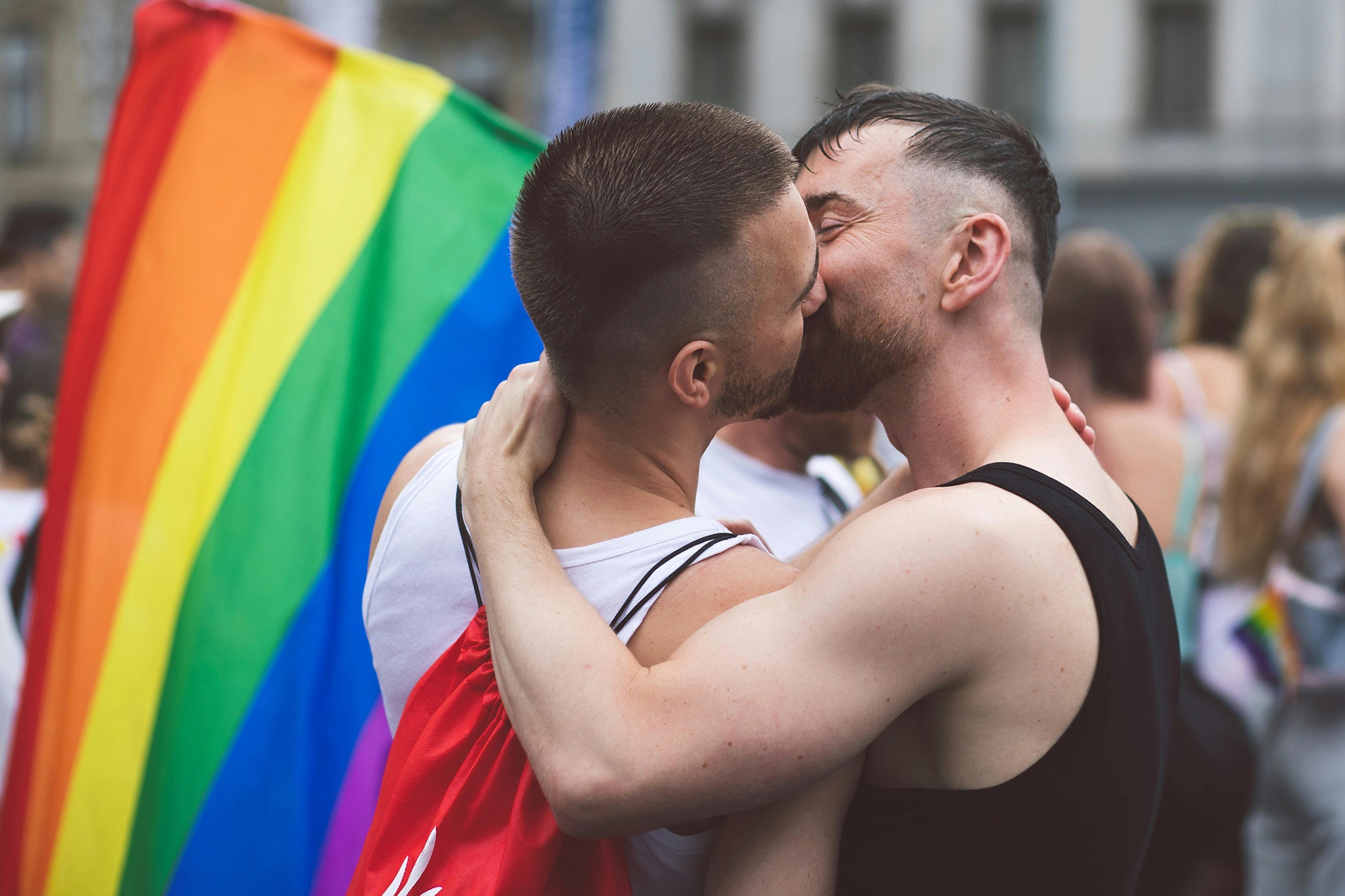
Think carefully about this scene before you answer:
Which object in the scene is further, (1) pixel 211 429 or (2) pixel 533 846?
(1) pixel 211 429

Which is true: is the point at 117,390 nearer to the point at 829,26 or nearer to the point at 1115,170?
the point at 1115,170

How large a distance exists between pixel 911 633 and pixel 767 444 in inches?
52.7

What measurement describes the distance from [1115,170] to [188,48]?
64.8 ft

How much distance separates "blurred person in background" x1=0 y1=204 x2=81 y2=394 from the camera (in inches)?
222

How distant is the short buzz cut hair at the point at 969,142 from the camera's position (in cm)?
179

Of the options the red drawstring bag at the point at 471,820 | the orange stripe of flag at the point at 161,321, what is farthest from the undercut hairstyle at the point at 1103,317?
the red drawstring bag at the point at 471,820

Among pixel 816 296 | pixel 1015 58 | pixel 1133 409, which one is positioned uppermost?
pixel 816 296

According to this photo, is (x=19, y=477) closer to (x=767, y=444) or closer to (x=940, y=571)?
(x=767, y=444)

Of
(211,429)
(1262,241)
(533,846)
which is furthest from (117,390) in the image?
(1262,241)

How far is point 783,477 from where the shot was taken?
271 cm

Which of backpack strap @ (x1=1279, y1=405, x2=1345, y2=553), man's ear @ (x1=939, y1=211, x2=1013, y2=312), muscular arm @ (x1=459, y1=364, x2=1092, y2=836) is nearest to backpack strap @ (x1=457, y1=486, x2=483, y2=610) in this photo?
muscular arm @ (x1=459, y1=364, x2=1092, y2=836)

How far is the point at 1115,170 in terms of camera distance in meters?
20.2

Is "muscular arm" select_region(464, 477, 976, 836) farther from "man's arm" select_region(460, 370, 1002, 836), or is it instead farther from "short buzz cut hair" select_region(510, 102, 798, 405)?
"short buzz cut hair" select_region(510, 102, 798, 405)

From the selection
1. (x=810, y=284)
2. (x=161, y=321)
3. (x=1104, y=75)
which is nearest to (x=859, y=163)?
(x=810, y=284)
